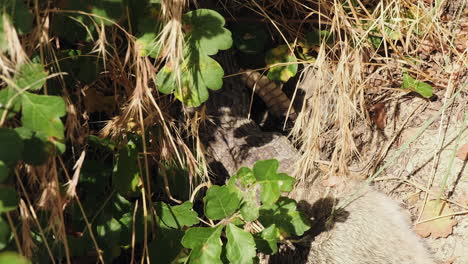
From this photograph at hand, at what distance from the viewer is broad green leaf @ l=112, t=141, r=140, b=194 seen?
1766mm

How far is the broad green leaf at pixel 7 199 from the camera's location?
4.26 feet

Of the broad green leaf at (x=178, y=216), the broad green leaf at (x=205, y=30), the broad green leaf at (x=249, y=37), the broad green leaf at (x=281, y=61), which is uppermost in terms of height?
the broad green leaf at (x=205, y=30)

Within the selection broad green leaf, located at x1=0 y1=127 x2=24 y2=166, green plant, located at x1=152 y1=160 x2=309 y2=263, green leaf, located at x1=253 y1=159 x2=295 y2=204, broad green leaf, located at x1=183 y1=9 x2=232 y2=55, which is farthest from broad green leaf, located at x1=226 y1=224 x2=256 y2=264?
broad green leaf, located at x1=0 y1=127 x2=24 y2=166

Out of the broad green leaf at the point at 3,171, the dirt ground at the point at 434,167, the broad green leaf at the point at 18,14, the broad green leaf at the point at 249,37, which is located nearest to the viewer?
the broad green leaf at the point at 3,171

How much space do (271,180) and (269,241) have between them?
200mm

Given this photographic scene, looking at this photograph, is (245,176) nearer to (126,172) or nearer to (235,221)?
(235,221)

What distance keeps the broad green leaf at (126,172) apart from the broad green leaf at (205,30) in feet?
1.35

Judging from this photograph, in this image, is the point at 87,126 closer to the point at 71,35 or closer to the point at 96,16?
the point at 71,35

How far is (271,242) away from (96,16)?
89 cm

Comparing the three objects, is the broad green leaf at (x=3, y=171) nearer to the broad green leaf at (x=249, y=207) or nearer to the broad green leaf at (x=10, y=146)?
the broad green leaf at (x=10, y=146)

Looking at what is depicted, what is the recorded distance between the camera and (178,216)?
1.80 m

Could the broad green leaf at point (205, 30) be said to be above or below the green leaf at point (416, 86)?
above

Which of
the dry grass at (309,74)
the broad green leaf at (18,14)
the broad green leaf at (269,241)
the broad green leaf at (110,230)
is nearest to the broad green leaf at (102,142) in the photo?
the dry grass at (309,74)

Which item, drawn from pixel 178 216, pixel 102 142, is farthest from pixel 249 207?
pixel 102 142
